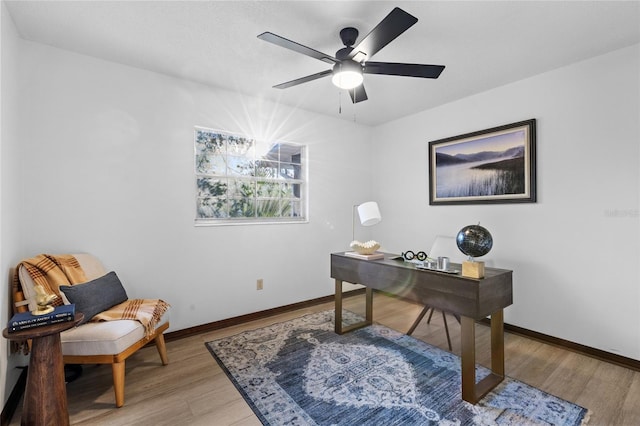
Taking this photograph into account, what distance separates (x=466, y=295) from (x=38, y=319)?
2417mm

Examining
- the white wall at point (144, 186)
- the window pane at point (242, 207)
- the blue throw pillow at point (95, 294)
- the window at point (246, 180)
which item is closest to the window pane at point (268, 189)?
the window at point (246, 180)

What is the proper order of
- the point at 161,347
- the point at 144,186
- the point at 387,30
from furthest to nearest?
the point at 144,186 → the point at 161,347 → the point at 387,30

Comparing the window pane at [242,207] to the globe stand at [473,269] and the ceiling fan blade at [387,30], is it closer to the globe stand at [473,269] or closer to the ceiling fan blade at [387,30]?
the ceiling fan blade at [387,30]

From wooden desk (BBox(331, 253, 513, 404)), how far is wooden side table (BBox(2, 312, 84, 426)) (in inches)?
82.4

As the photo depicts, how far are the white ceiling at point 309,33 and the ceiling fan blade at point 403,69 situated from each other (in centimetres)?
29

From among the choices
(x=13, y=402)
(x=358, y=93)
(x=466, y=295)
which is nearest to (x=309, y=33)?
→ (x=358, y=93)

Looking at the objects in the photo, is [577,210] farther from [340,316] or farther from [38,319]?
[38,319]

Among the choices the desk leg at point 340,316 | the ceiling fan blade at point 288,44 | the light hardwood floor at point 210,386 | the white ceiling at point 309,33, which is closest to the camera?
the ceiling fan blade at point 288,44

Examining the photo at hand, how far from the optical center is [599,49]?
2404 millimetres

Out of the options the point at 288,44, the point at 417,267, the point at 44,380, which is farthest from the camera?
the point at 417,267

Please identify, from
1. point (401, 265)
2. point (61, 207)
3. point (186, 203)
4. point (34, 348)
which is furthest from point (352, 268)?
point (61, 207)

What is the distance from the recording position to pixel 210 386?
6.88 feet

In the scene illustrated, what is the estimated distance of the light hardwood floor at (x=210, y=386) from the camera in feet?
5.85

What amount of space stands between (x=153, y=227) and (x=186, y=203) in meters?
0.37
